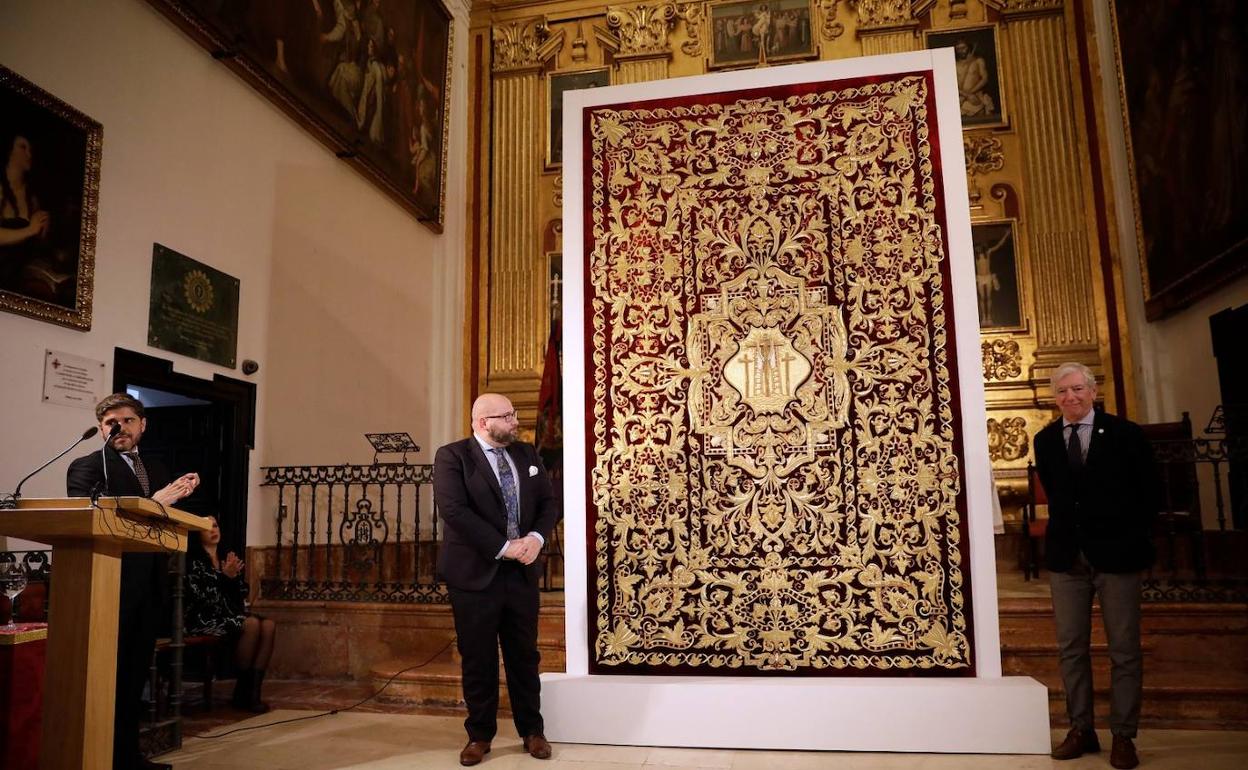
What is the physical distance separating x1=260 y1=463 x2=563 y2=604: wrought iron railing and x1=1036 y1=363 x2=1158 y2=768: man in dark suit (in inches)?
119

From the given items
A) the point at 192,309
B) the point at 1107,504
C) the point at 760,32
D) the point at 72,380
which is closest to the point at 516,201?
the point at 760,32

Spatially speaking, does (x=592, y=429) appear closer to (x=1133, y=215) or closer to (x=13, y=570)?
(x=13, y=570)

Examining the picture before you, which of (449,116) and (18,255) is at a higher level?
(449,116)

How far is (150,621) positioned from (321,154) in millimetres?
4598

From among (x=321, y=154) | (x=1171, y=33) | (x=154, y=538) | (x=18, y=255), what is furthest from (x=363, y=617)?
(x=1171, y=33)

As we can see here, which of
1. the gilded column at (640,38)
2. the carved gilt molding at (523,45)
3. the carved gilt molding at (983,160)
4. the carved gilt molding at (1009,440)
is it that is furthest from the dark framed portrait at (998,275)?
the carved gilt molding at (523,45)

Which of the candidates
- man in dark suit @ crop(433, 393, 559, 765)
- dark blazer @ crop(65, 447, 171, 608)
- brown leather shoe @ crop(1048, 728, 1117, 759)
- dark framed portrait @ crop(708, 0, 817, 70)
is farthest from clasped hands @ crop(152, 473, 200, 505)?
dark framed portrait @ crop(708, 0, 817, 70)

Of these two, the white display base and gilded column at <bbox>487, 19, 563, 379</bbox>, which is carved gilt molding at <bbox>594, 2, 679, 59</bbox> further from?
the white display base

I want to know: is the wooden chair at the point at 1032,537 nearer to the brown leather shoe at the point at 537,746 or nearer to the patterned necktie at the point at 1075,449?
the patterned necktie at the point at 1075,449

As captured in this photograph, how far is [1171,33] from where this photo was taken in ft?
22.1

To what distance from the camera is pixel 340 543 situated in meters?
6.42

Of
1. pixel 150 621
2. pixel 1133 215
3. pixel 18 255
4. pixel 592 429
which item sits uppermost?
pixel 1133 215

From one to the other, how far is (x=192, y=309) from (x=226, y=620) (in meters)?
1.95

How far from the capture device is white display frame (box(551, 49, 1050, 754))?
3.22 metres
